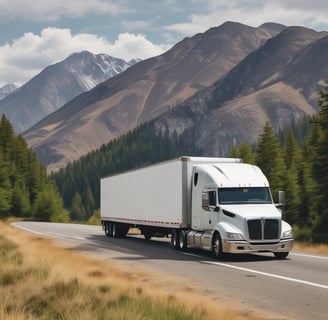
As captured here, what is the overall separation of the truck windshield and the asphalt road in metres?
1.91

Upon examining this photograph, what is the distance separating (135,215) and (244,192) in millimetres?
11449

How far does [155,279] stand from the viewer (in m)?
16.5

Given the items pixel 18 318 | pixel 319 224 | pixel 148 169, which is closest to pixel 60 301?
pixel 18 318

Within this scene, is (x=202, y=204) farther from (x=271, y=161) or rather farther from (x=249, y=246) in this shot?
(x=271, y=161)

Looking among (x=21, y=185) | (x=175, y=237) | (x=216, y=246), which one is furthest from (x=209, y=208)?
(x=21, y=185)

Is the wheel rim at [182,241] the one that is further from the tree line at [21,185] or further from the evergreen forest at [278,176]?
the tree line at [21,185]

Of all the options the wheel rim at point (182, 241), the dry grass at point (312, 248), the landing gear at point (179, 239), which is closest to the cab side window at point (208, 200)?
the landing gear at point (179, 239)

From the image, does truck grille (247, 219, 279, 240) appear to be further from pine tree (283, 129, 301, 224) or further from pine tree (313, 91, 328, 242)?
pine tree (283, 129, 301, 224)

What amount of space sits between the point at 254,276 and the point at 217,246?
4861mm

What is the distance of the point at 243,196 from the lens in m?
22.1

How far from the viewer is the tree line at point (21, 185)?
304ft

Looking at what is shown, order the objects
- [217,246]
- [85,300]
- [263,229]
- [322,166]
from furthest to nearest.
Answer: [322,166] < [217,246] < [263,229] < [85,300]

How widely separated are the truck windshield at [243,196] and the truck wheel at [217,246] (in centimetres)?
119

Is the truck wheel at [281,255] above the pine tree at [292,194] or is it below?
below
